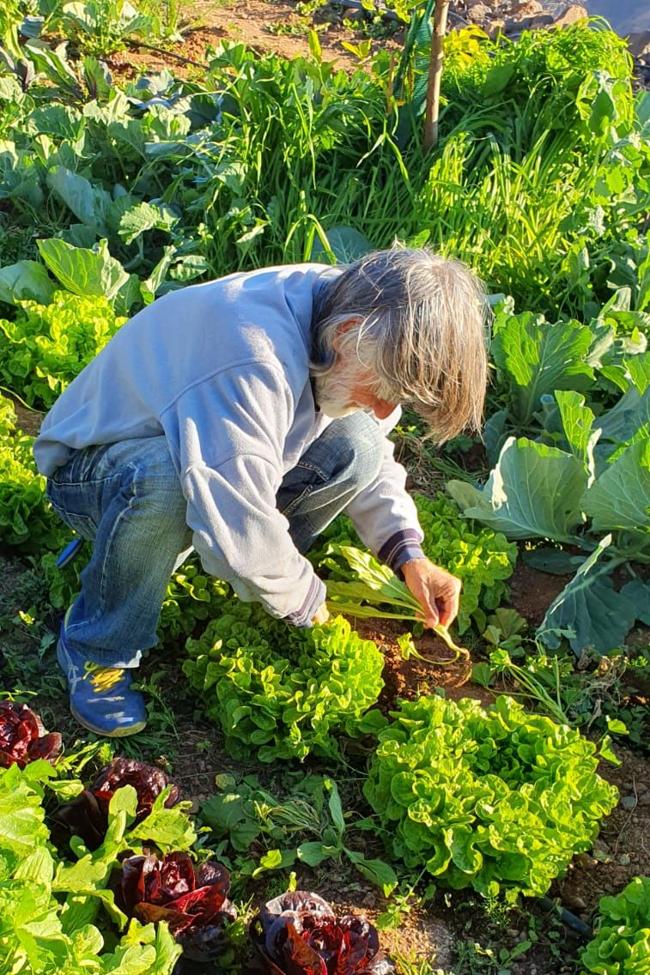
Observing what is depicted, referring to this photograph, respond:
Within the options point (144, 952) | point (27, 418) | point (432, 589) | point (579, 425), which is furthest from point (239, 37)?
point (144, 952)

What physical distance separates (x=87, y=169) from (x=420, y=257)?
2677 millimetres

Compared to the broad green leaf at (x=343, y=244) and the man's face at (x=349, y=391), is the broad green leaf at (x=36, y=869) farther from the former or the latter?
the broad green leaf at (x=343, y=244)

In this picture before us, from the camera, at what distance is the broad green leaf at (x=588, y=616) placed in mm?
3172

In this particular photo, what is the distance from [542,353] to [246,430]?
1.69m

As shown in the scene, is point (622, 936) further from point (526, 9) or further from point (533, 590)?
point (526, 9)

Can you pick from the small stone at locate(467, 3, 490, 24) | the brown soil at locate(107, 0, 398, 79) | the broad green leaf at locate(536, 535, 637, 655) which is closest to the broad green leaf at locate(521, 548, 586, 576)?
the broad green leaf at locate(536, 535, 637, 655)

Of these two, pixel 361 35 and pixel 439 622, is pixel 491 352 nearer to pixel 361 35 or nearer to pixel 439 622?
pixel 439 622

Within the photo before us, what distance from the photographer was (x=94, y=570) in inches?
107

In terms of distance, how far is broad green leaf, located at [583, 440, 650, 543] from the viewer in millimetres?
3051

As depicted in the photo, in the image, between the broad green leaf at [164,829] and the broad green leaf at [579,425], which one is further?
the broad green leaf at [579,425]

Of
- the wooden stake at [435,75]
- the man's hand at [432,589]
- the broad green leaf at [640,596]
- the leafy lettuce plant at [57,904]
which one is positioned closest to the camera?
the leafy lettuce plant at [57,904]

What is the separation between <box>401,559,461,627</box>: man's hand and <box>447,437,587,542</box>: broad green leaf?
42 cm

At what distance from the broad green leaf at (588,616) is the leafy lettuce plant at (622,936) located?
826 millimetres

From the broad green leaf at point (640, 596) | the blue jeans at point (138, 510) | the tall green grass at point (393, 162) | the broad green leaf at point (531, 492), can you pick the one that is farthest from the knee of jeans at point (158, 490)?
the tall green grass at point (393, 162)
